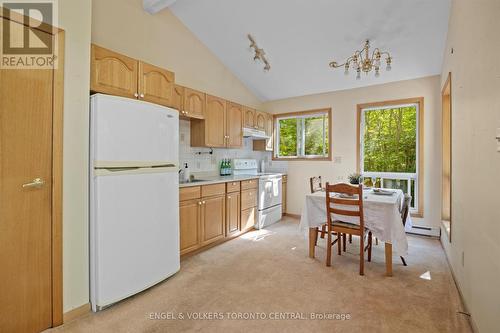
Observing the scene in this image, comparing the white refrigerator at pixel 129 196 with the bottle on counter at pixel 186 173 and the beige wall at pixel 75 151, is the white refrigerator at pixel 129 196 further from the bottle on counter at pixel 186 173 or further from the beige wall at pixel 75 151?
the bottle on counter at pixel 186 173

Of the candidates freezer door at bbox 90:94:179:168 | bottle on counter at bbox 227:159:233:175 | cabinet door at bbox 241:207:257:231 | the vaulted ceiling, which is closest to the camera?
freezer door at bbox 90:94:179:168

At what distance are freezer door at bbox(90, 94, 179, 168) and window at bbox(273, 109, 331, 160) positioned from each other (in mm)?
3131

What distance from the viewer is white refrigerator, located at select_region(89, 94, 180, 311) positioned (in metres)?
1.91

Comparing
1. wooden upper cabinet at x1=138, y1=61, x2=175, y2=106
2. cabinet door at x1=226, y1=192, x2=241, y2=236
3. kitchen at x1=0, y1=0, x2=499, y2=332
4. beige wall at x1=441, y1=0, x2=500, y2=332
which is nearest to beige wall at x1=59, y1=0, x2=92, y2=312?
kitchen at x1=0, y1=0, x2=499, y2=332

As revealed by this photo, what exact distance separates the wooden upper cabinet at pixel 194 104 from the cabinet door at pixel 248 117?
3.39ft

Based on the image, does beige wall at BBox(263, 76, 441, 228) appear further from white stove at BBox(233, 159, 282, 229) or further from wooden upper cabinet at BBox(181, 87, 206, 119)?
wooden upper cabinet at BBox(181, 87, 206, 119)

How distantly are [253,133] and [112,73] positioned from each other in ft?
8.78

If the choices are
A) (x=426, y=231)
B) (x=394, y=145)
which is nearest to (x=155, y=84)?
(x=394, y=145)

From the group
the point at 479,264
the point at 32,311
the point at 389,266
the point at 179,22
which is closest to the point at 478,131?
the point at 479,264

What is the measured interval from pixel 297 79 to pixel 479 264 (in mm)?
3609

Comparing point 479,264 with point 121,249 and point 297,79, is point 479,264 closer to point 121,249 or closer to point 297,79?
point 121,249

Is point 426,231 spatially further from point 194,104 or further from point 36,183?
point 36,183

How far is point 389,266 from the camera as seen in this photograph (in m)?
2.49

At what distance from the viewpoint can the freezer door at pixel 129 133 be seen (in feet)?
6.27
